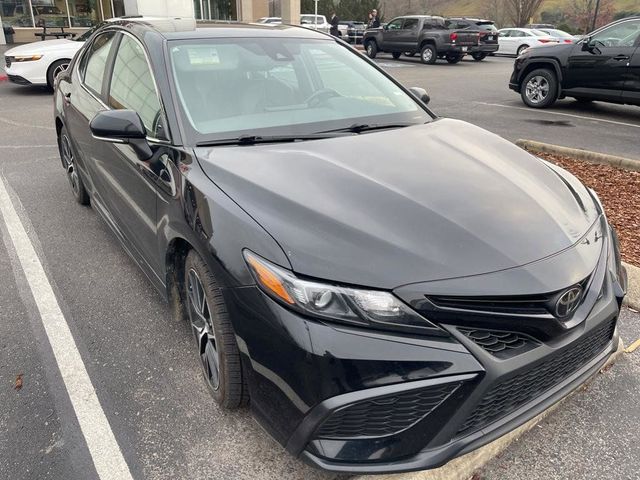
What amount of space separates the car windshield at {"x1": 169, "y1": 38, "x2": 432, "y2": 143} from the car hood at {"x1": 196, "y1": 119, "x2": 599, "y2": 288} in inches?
9.9

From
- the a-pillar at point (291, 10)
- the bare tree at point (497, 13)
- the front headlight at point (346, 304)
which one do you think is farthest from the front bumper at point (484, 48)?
the bare tree at point (497, 13)

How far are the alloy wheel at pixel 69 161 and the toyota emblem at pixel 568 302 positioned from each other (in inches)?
168

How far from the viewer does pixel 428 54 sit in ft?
67.6

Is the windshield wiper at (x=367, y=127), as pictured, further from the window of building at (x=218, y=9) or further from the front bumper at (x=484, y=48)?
the window of building at (x=218, y=9)

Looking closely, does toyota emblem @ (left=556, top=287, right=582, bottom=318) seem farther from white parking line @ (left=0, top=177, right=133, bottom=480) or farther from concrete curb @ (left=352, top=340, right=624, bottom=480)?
white parking line @ (left=0, top=177, right=133, bottom=480)

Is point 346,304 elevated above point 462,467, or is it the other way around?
point 346,304

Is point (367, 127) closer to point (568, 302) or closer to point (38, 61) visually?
point (568, 302)

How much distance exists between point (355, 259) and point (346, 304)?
164 millimetres

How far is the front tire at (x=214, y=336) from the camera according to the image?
2.16 m

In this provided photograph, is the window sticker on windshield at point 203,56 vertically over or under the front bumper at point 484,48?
over

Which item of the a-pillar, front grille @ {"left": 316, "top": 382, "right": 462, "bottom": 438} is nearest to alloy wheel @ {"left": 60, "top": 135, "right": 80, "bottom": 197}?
front grille @ {"left": 316, "top": 382, "right": 462, "bottom": 438}

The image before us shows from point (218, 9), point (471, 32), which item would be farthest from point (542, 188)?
point (218, 9)

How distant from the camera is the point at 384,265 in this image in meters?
1.80

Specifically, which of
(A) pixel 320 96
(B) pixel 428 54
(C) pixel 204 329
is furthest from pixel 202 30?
(B) pixel 428 54
